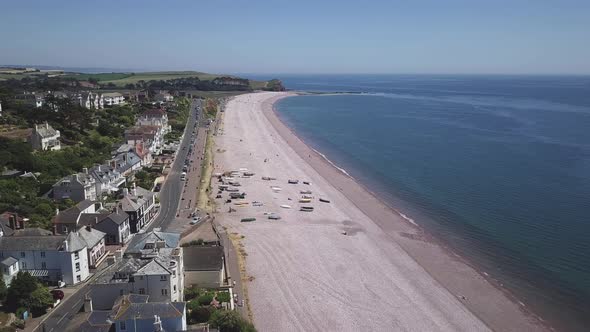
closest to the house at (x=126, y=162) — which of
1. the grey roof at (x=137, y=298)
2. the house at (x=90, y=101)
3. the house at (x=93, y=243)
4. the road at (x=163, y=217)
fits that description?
the road at (x=163, y=217)

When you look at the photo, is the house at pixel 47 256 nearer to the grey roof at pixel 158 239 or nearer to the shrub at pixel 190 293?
the grey roof at pixel 158 239

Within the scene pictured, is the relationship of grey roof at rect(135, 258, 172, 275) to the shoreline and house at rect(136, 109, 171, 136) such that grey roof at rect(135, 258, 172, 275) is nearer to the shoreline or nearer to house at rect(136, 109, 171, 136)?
the shoreline

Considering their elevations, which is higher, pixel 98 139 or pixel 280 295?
pixel 98 139

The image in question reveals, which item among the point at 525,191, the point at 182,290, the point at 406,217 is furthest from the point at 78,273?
the point at 525,191

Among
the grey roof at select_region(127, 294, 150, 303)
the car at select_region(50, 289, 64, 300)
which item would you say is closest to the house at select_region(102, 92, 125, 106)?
the car at select_region(50, 289, 64, 300)

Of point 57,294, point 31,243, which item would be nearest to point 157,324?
point 57,294

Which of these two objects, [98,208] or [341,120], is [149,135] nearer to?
[98,208]

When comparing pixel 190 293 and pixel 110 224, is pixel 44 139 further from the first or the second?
pixel 190 293
